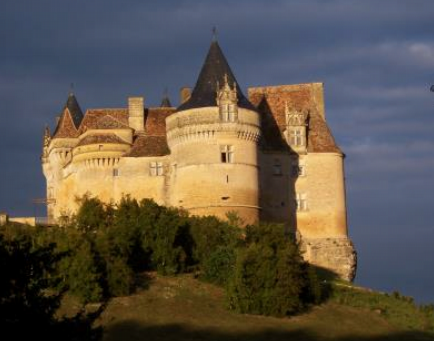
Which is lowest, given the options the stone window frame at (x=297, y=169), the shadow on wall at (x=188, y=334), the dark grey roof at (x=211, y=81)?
the shadow on wall at (x=188, y=334)

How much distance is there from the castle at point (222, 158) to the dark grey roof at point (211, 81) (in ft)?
0.20

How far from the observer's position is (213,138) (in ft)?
181

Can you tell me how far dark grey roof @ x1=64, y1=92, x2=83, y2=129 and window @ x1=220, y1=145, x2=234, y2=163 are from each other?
1137cm

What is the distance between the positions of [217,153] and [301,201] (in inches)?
266

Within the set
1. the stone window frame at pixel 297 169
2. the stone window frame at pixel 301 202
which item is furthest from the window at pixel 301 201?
the stone window frame at pixel 297 169

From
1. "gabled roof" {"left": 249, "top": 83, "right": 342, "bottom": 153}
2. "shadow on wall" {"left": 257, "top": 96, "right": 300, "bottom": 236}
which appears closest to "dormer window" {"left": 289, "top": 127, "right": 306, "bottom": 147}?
"shadow on wall" {"left": 257, "top": 96, "right": 300, "bottom": 236}

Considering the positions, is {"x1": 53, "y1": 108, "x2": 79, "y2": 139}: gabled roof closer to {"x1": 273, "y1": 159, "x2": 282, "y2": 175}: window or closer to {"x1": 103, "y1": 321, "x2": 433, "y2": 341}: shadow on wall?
{"x1": 273, "y1": 159, "x2": 282, "y2": 175}: window

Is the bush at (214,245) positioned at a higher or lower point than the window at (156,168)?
lower

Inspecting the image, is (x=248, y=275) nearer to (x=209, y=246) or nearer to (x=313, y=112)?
(x=209, y=246)

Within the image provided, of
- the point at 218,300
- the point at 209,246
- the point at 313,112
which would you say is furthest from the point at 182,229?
the point at 313,112

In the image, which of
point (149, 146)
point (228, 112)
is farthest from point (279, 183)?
point (149, 146)

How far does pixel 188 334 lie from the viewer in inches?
1646

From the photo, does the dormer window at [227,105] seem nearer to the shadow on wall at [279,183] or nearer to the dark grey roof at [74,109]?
the shadow on wall at [279,183]

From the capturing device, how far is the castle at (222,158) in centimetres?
5516
